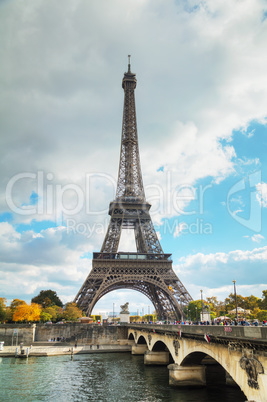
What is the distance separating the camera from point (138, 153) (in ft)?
294

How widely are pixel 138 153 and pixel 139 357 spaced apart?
55.0 meters

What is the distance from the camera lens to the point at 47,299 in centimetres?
8712

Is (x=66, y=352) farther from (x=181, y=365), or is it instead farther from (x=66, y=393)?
(x=181, y=365)

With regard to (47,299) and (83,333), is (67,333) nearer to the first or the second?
(83,333)

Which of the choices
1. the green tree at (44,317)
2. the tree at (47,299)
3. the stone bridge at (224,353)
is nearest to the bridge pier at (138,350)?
the stone bridge at (224,353)

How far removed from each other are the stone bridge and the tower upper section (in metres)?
51.5

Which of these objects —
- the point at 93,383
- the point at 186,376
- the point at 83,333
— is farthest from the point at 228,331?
the point at 83,333

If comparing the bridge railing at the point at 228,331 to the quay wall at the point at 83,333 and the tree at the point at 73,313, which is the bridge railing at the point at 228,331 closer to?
the quay wall at the point at 83,333

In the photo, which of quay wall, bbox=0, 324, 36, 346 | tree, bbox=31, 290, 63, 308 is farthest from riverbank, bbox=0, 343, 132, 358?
tree, bbox=31, 290, 63, 308

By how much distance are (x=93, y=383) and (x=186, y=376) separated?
894 centimetres

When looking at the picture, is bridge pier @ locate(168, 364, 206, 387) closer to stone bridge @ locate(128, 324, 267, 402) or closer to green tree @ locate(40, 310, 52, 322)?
stone bridge @ locate(128, 324, 267, 402)

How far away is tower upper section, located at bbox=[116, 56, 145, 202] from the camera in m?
84.5

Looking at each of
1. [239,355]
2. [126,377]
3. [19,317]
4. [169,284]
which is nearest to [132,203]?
[169,284]

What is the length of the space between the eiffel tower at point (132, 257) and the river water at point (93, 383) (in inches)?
975
